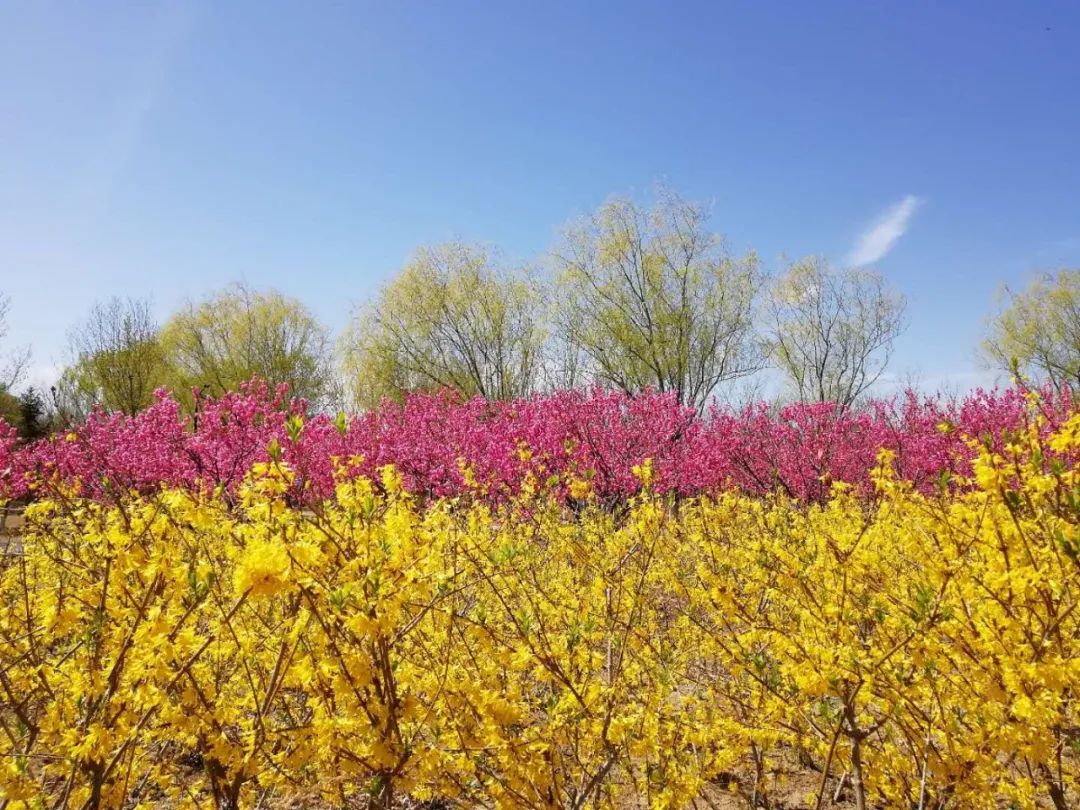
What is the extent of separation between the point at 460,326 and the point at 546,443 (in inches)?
506

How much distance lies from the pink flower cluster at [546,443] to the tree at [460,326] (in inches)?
336

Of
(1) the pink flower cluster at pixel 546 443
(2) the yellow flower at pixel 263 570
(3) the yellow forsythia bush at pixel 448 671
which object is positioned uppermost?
(1) the pink flower cluster at pixel 546 443

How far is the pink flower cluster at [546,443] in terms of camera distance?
31.6 feet

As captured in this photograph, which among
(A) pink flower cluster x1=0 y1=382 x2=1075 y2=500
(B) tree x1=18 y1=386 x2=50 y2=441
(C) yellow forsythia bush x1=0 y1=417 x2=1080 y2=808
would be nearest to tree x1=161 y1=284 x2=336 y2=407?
(B) tree x1=18 y1=386 x2=50 y2=441

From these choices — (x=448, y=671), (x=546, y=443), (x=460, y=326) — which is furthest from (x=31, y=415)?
(x=448, y=671)

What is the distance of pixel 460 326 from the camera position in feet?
71.4

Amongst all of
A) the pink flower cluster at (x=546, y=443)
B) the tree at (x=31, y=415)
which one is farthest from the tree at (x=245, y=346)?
the pink flower cluster at (x=546, y=443)

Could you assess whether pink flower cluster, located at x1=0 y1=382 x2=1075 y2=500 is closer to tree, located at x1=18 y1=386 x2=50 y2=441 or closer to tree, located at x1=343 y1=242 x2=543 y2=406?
tree, located at x1=343 y1=242 x2=543 y2=406

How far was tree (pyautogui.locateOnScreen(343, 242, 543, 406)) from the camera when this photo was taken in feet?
71.1

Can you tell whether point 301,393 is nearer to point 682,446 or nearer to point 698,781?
point 682,446

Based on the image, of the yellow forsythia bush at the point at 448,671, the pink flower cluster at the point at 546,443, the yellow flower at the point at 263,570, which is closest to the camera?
the yellow flower at the point at 263,570

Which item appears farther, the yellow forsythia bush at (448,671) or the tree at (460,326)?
the tree at (460,326)

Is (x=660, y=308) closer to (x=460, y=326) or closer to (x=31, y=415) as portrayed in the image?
(x=460, y=326)

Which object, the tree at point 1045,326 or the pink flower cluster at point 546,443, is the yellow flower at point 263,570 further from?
the tree at point 1045,326
